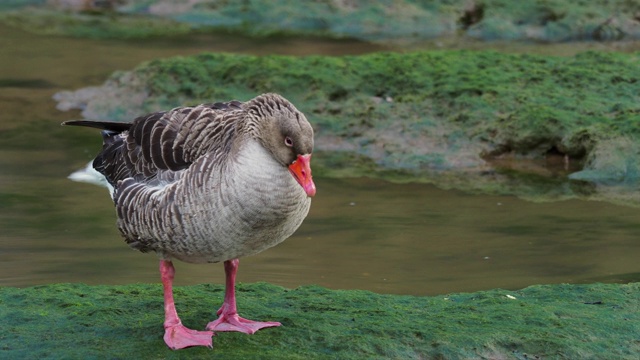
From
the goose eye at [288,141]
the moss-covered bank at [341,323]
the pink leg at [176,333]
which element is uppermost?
the goose eye at [288,141]

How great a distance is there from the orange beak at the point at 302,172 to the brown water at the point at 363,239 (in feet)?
8.40

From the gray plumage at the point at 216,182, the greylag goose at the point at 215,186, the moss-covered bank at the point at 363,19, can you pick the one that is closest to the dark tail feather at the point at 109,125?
the greylag goose at the point at 215,186

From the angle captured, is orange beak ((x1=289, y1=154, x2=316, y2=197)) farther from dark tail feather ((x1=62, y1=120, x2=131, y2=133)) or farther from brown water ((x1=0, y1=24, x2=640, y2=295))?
brown water ((x1=0, y1=24, x2=640, y2=295))

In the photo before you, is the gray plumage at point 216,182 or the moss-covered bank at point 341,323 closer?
the gray plumage at point 216,182

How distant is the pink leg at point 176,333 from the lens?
6.35m

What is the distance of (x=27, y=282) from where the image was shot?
8.42m

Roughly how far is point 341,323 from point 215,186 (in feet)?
3.98

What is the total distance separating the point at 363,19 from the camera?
18812mm

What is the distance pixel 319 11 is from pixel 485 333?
42.7ft

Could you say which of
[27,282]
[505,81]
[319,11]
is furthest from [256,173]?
[319,11]

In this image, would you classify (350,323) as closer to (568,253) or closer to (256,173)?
(256,173)

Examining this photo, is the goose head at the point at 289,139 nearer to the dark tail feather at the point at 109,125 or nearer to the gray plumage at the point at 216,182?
the gray plumage at the point at 216,182

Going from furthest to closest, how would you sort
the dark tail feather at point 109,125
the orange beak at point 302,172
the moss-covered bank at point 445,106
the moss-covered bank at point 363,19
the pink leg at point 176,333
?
the moss-covered bank at point 363,19 < the moss-covered bank at point 445,106 < the dark tail feather at point 109,125 < the pink leg at point 176,333 < the orange beak at point 302,172

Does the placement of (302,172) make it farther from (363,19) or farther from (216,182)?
(363,19)
